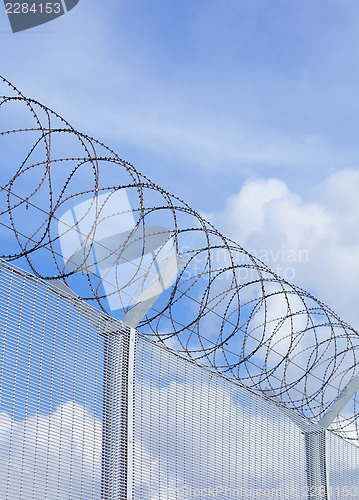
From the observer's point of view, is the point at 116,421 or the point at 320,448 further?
the point at 320,448

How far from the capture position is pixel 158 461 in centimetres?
1054

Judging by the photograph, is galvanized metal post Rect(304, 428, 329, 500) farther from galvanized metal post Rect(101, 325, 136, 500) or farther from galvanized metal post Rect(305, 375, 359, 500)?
galvanized metal post Rect(101, 325, 136, 500)

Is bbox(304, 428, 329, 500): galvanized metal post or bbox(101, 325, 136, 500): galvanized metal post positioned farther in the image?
bbox(304, 428, 329, 500): galvanized metal post

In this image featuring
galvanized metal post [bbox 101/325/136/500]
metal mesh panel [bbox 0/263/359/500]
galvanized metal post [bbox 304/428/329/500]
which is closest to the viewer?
metal mesh panel [bbox 0/263/359/500]

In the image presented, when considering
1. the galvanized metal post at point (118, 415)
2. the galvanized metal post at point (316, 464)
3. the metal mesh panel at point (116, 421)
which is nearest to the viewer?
the metal mesh panel at point (116, 421)

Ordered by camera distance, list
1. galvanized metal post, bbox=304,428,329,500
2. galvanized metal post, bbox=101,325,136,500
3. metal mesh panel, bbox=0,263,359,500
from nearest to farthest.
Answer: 1. metal mesh panel, bbox=0,263,359,500
2. galvanized metal post, bbox=101,325,136,500
3. galvanized metal post, bbox=304,428,329,500

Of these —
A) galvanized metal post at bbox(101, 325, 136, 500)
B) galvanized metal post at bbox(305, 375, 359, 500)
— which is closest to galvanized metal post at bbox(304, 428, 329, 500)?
galvanized metal post at bbox(305, 375, 359, 500)

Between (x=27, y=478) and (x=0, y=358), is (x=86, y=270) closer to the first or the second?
(x=0, y=358)

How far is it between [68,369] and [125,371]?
1.45 m

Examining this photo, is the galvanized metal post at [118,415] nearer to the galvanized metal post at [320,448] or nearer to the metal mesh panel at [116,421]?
the metal mesh panel at [116,421]

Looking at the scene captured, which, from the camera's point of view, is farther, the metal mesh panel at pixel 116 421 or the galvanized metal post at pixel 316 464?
the galvanized metal post at pixel 316 464

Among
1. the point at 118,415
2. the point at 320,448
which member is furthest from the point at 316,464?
the point at 118,415

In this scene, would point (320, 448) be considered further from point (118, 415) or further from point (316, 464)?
point (118, 415)

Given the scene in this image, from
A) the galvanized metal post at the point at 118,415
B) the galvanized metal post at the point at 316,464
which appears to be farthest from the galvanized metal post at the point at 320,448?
the galvanized metal post at the point at 118,415
